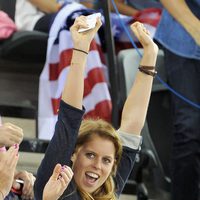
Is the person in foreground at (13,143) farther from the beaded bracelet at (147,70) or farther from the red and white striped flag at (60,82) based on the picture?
the red and white striped flag at (60,82)

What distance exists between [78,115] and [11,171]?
A: 24cm

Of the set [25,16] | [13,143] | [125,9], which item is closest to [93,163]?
[13,143]

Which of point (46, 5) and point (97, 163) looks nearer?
point (97, 163)

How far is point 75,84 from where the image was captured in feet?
5.92

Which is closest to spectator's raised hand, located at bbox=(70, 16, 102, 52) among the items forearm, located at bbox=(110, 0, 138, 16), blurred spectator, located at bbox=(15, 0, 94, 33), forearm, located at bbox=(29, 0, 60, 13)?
blurred spectator, located at bbox=(15, 0, 94, 33)

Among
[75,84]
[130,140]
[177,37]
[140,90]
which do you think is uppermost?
[75,84]

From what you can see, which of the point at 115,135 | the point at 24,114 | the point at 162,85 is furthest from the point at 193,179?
the point at 115,135

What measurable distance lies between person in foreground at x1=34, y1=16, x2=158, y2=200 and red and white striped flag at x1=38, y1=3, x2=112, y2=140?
1048 mm

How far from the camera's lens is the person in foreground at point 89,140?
1798 millimetres

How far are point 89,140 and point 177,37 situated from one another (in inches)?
46.0

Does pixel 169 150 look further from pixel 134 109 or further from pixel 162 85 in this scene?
pixel 134 109

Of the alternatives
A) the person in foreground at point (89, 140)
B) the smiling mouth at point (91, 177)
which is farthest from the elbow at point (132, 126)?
the smiling mouth at point (91, 177)

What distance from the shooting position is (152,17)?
11.0 feet

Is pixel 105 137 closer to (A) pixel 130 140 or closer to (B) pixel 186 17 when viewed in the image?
(A) pixel 130 140
